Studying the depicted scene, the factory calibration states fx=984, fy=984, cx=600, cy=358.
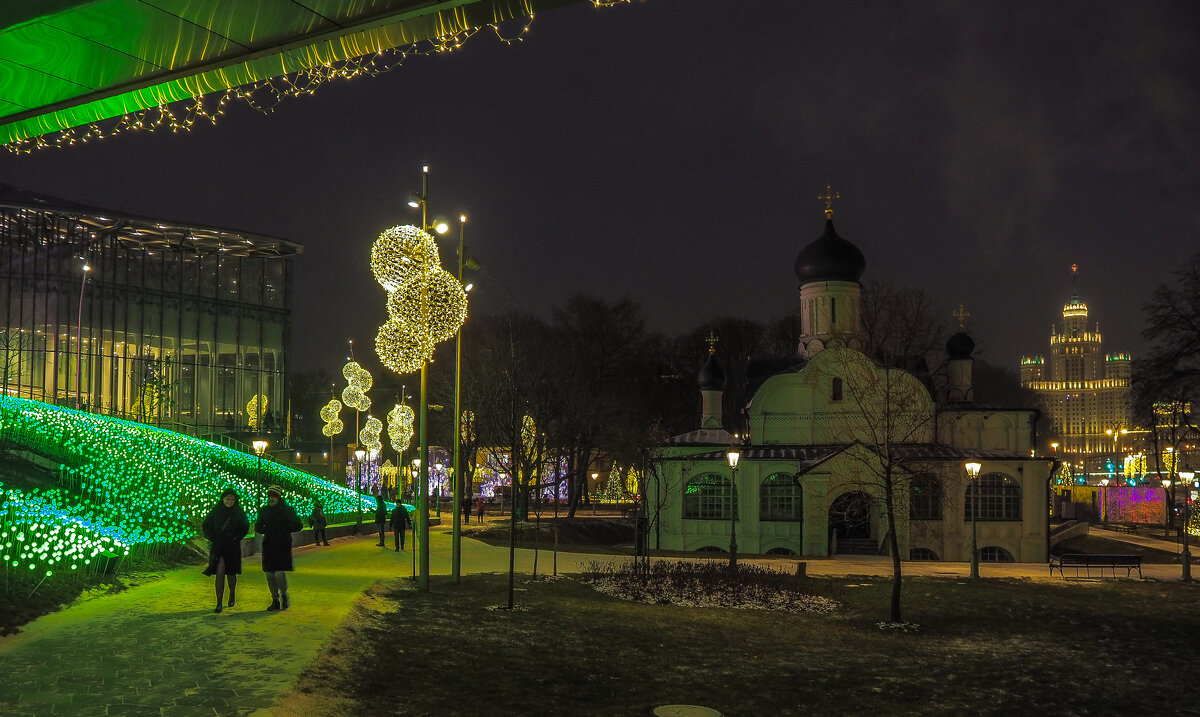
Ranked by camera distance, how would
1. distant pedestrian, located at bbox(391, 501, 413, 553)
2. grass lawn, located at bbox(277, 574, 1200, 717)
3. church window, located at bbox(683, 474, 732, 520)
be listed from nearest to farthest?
grass lawn, located at bbox(277, 574, 1200, 717)
distant pedestrian, located at bbox(391, 501, 413, 553)
church window, located at bbox(683, 474, 732, 520)

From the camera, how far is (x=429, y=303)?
16.5 metres

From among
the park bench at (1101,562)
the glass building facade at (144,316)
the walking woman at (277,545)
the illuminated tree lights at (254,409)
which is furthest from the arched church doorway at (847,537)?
the illuminated tree lights at (254,409)

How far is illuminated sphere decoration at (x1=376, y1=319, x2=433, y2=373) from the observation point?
54.2 feet

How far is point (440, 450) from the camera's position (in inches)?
3314

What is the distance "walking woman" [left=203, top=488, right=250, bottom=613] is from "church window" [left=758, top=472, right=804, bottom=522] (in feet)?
99.7

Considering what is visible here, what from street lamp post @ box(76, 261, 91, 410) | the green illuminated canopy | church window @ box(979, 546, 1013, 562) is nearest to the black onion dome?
church window @ box(979, 546, 1013, 562)

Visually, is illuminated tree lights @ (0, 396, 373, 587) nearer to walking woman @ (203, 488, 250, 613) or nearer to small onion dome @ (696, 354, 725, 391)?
walking woman @ (203, 488, 250, 613)

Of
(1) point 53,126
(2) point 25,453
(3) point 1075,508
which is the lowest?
(3) point 1075,508

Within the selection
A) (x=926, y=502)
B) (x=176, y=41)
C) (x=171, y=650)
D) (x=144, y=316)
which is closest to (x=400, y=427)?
(x=926, y=502)

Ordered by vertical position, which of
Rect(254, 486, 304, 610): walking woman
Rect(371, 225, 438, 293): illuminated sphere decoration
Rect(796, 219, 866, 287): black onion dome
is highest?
Rect(796, 219, 866, 287): black onion dome

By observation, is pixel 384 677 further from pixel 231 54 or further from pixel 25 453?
pixel 25 453

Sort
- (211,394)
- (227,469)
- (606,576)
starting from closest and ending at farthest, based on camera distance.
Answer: (606,576)
(227,469)
(211,394)

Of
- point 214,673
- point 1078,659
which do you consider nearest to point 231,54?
point 214,673

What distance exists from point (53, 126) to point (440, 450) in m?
81.4
